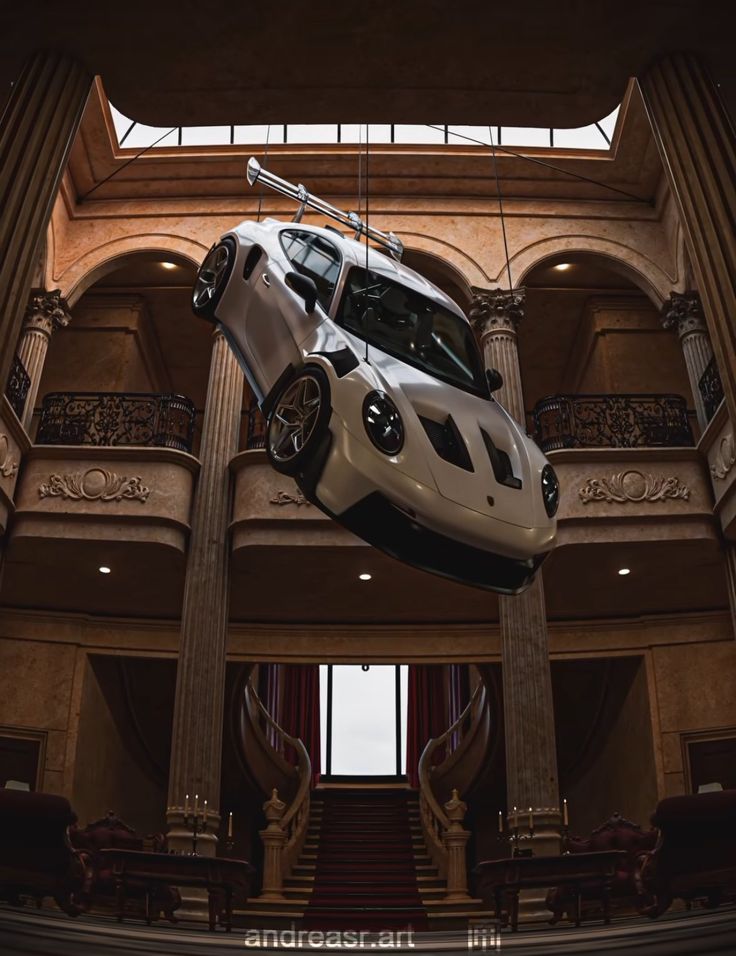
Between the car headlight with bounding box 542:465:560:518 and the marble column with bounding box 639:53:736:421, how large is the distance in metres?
1.25

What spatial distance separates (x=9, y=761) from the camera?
12594 millimetres

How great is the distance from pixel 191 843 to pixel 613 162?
11.1 metres

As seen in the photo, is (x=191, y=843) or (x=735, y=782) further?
(x=735, y=782)

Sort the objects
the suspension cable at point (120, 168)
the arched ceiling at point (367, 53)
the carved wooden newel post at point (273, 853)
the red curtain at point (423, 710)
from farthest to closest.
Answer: the red curtain at point (423, 710) → the suspension cable at point (120, 168) → the carved wooden newel post at point (273, 853) → the arched ceiling at point (367, 53)

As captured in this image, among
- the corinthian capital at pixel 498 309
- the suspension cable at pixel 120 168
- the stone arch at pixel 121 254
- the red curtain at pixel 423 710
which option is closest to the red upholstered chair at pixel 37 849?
the corinthian capital at pixel 498 309

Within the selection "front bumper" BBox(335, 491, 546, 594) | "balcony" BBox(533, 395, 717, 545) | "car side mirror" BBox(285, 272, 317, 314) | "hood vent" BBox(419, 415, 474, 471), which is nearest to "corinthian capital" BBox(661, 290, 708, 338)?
"balcony" BBox(533, 395, 717, 545)

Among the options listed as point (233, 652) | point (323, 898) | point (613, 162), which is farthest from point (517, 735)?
point (613, 162)

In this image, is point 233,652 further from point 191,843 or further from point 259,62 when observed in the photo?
point 259,62

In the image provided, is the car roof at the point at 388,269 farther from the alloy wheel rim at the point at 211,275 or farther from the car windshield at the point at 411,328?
the alloy wheel rim at the point at 211,275

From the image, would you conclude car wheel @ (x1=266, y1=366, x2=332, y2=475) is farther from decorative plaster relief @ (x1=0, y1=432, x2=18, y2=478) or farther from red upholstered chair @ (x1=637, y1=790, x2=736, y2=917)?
decorative plaster relief @ (x1=0, y1=432, x2=18, y2=478)

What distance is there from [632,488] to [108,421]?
7.30m

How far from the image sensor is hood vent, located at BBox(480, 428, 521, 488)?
5047 mm

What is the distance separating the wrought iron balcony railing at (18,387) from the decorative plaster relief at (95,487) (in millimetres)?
1156

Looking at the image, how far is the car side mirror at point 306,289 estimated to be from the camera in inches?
227
